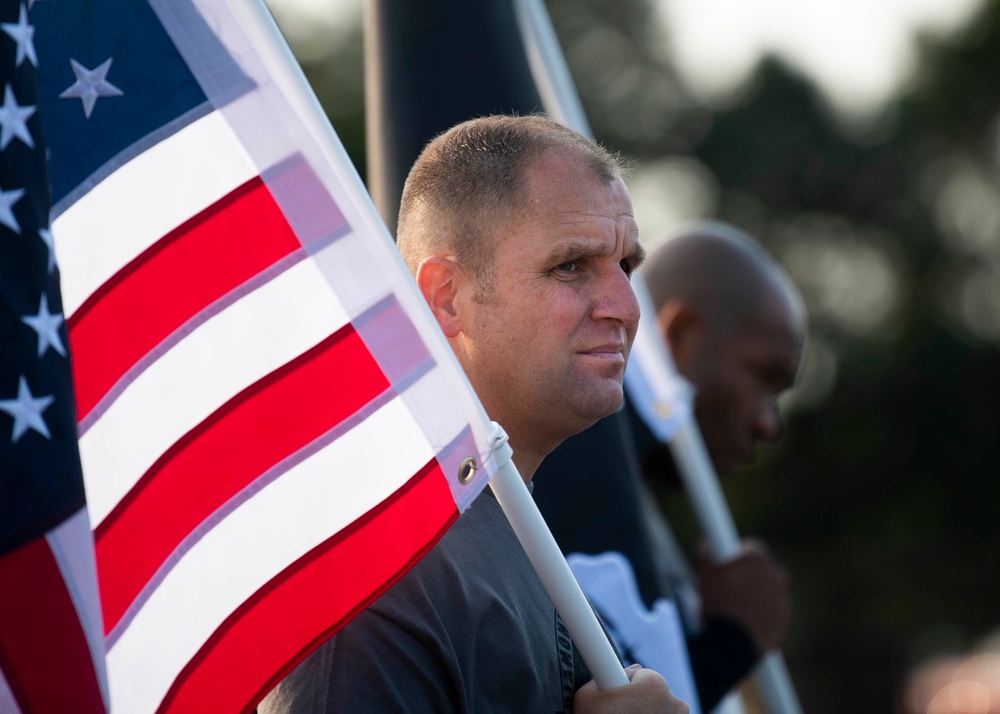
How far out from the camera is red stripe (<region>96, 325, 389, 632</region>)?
203 centimetres

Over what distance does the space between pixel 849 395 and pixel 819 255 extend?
3341 millimetres

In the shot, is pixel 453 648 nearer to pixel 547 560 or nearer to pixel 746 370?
pixel 547 560

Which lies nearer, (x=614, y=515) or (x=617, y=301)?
(x=617, y=301)

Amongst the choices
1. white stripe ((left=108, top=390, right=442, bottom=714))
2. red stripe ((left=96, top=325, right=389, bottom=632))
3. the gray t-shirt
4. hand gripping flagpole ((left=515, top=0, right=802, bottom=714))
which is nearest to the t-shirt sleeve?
the gray t-shirt

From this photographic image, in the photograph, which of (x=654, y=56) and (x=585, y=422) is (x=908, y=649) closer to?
(x=654, y=56)

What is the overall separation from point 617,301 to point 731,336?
2.45 m

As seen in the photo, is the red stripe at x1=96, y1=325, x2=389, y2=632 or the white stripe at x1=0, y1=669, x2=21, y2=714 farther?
the red stripe at x1=96, y1=325, x2=389, y2=632

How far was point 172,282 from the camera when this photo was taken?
6.82 ft

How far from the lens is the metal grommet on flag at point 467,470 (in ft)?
6.94

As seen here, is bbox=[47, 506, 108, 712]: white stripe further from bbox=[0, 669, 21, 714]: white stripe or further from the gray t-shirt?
the gray t-shirt

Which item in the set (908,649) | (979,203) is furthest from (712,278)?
(979,203)

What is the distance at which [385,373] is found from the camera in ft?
7.00

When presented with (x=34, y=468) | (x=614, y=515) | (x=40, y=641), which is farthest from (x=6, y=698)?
(x=614, y=515)

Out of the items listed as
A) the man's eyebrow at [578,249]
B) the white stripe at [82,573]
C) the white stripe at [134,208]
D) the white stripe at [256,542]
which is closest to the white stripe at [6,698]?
the white stripe at [82,573]
